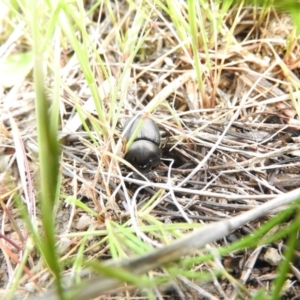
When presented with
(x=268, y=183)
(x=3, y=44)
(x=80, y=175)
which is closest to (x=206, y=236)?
(x=268, y=183)

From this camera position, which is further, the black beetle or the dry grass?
the black beetle

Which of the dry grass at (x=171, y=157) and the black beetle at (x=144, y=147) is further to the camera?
the black beetle at (x=144, y=147)

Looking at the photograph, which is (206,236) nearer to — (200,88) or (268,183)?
(268,183)

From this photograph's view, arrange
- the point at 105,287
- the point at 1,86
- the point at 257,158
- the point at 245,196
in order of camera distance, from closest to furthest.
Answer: the point at 105,287 → the point at 245,196 → the point at 257,158 → the point at 1,86

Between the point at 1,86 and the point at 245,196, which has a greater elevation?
the point at 1,86
